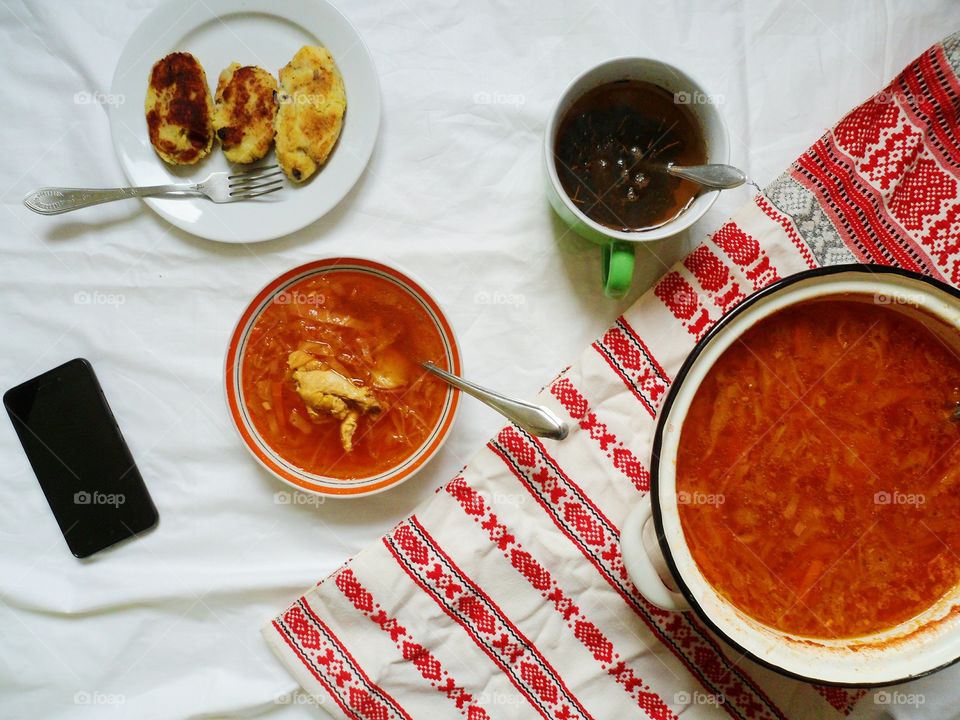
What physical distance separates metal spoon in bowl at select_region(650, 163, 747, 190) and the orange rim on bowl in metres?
0.42

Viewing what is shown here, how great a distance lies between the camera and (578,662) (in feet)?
→ 3.77

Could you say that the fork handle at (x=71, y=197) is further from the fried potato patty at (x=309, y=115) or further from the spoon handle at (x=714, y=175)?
the spoon handle at (x=714, y=175)

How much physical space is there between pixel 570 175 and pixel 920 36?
2.26ft

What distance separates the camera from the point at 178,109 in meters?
1.20

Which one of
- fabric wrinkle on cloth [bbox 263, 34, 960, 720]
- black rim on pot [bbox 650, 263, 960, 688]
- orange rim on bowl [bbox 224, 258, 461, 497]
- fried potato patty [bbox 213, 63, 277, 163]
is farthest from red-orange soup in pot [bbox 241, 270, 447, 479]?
black rim on pot [bbox 650, 263, 960, 688]

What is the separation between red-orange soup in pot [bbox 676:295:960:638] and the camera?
0.91 meters

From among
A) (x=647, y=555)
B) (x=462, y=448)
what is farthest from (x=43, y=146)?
(x=647, y=555)

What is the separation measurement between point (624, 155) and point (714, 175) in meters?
0.14

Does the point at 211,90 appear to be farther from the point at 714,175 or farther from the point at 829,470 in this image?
the point at 829,470

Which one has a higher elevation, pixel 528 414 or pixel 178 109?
pixel 178 109

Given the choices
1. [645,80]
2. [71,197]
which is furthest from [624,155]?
[71,197]

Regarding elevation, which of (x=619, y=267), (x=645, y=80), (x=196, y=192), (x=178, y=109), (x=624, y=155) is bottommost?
(x=196, y=192)

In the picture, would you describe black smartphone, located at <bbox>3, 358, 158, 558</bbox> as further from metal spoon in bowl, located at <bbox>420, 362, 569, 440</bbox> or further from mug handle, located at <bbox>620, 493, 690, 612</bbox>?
mug handle, located at <bbox>620, 493, 690, 612</bbox>

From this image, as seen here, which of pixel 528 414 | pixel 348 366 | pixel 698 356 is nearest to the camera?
pixel 698 356
